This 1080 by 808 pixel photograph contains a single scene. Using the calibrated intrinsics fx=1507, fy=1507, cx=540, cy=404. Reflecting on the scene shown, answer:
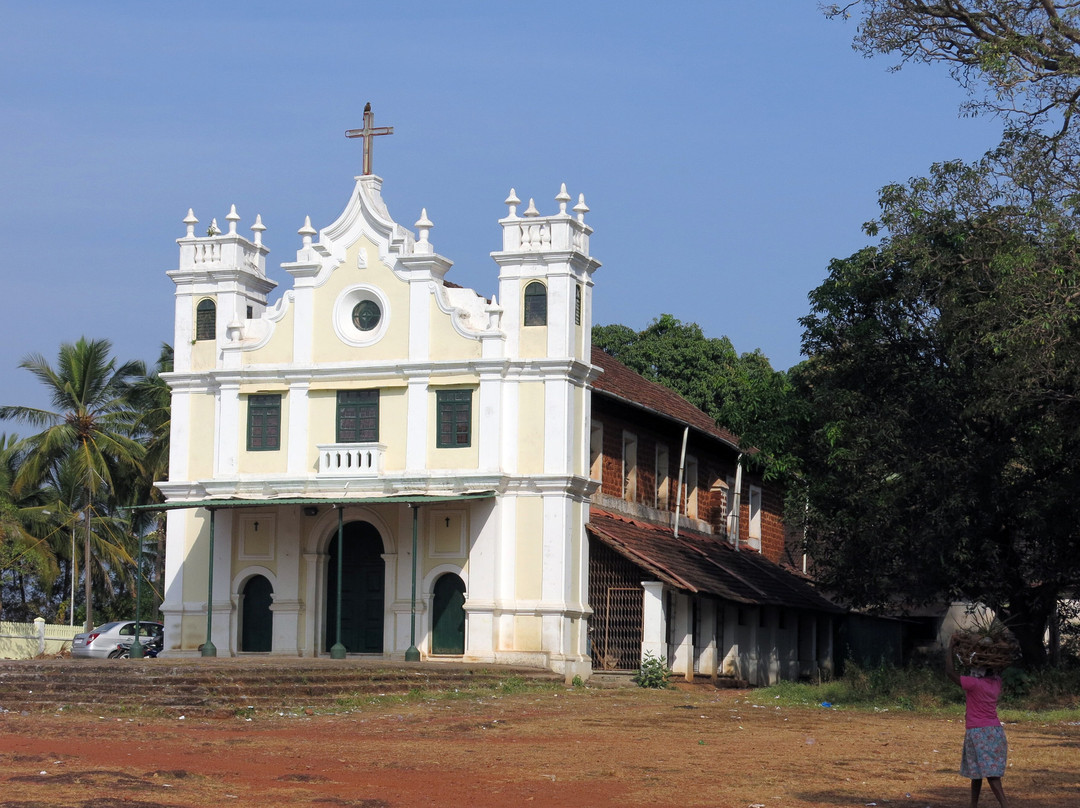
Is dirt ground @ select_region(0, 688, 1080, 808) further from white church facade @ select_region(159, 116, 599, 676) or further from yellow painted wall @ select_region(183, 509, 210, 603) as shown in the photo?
yellow painted wall @ select_region(183, 509, 210, 603)

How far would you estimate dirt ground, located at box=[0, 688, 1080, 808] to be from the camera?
42.2 ft

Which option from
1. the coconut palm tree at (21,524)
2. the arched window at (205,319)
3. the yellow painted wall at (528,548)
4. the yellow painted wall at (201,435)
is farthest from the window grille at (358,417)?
the coconut palm tree at (21,524)

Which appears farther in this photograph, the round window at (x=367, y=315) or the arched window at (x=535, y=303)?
the round window at (x=367, y=315)

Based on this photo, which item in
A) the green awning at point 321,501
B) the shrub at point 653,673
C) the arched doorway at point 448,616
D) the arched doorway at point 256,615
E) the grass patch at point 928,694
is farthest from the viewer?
the arched doorway at point 256,615

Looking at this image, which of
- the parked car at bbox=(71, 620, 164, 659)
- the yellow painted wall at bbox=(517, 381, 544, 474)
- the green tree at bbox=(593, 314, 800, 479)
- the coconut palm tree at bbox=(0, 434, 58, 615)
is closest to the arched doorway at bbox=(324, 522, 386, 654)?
the yellow painted wall at bbox=(517, 381, 544, 474)

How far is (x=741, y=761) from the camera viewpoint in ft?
51.5

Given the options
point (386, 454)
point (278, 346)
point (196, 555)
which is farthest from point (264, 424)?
point (196, 555)

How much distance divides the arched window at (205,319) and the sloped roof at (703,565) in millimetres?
8797

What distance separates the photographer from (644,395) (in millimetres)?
35938

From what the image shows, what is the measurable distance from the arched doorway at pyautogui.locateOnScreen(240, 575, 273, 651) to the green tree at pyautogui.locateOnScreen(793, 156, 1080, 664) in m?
11.0

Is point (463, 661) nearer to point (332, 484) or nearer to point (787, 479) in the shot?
point (332, 484)

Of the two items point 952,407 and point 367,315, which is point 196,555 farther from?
point 952,407

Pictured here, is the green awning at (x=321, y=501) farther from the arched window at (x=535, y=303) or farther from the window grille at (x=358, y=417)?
the arched window at (x=535, y=303)

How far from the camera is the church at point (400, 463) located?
2878cm
